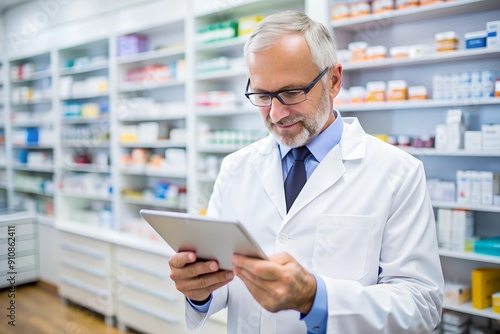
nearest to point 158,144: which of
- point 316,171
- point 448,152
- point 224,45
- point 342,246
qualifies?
point 224,45

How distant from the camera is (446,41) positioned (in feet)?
8.55

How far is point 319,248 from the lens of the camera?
1272 millimetres

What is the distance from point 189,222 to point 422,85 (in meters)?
2.37

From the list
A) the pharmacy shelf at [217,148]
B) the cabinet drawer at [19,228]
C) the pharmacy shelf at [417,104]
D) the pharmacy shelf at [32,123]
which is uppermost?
the pharmacy shelf at [32,123]

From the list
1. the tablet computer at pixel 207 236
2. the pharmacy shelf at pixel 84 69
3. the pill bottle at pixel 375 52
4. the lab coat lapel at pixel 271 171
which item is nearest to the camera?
the tablet computer at pixel 207 236

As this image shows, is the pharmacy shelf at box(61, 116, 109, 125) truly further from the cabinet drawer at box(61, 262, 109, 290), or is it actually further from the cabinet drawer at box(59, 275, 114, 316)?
the cabinet drawer at box(59, 275, 114, 316)

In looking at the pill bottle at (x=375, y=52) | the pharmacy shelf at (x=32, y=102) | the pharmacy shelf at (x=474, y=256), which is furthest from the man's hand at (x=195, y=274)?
the pharmacy shelf at (x=32, y=102)

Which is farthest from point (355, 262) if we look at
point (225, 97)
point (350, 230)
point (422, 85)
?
point (225, 97)

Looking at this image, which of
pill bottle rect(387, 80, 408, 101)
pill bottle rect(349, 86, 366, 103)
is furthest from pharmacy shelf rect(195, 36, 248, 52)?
pill bottle rect(387, 80, 408, 101)

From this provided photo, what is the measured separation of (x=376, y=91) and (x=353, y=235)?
182 centimetres

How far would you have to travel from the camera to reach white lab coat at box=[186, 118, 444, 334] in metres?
1.11

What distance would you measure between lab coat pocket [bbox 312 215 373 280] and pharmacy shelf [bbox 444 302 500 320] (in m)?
1.66

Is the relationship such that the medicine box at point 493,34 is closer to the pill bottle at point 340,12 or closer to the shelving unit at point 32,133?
the pill bottle at point 340,12

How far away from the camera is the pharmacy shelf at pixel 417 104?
2.48 metres
